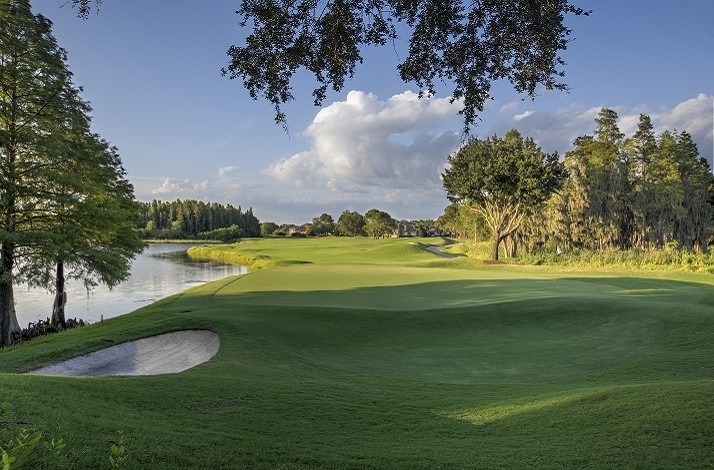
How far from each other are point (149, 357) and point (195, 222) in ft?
526

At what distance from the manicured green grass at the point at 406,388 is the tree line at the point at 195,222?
13774 centimetres

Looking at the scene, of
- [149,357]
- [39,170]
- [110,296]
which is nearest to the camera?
[149,357]

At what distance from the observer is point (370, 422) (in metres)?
7.58

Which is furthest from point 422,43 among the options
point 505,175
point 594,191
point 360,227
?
point 360,227

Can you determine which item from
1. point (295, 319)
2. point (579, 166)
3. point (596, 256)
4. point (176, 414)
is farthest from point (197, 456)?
point (579, 166)

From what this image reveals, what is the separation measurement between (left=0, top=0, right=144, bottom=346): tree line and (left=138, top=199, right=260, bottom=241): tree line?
5065 inches

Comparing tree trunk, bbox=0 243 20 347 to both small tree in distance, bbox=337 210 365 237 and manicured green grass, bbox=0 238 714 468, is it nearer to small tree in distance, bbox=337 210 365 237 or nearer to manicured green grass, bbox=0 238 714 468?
manicured green grass, bbox=0 238 714 468

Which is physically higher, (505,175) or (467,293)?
(505,175)

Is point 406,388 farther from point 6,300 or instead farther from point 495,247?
point 495,247

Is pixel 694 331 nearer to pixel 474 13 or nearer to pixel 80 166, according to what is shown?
pixel 474 13

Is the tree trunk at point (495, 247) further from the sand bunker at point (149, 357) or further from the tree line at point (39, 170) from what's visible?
the sand bunker at point (149, 357)

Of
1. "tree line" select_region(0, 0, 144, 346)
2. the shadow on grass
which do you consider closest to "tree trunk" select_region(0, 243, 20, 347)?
"tree line" select_region(0, 0, 144, 346)

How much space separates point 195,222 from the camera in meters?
167

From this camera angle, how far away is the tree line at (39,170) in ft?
68.2
